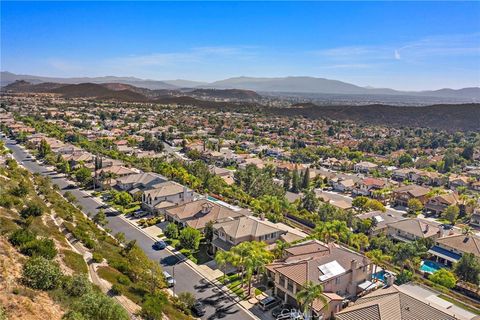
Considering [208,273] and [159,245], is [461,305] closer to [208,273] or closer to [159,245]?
[208,273]

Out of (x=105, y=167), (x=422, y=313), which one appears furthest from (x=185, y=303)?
(x=105, y=167)

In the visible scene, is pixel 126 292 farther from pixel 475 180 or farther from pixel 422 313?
pixel 475 180

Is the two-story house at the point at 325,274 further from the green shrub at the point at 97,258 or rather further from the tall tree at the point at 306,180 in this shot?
the tall tree at the point at 306,180

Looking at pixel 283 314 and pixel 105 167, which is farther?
pixel 105 167

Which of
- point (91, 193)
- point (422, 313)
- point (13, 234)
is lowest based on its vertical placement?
point (91, 193)

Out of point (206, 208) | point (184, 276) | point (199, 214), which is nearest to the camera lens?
point (184, 276)

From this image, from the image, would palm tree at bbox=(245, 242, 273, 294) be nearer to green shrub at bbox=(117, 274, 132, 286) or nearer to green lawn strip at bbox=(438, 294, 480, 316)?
green shrub at bbox=(117, 274, 132, 286)

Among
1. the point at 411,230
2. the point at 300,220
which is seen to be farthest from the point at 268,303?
the point at 411,230

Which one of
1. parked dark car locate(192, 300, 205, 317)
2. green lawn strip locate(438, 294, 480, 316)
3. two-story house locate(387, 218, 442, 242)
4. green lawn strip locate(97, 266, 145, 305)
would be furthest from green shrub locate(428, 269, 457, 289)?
green lawn strip locate(97, 266, 145, 305)
